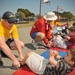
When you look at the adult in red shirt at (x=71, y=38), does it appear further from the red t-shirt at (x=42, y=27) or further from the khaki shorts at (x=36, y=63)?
the khaki shorts at (x=36, y=63)

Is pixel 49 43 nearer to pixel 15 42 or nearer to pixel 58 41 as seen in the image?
pixel 58 41

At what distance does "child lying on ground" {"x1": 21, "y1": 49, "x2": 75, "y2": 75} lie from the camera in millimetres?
2820

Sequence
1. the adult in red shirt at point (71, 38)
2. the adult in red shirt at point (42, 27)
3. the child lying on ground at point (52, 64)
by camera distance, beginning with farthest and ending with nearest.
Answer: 1. the adult in red shirt at point (42, 27)
2. the adult in red shirt at point (71, 38)
3. the child lying on ground at point (52, 64)

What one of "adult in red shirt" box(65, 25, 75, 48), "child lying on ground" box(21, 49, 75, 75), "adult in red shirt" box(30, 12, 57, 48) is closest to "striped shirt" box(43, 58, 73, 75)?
"child lying on ground" box(21, 49, 75, 75)

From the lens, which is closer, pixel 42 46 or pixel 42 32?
pixel 42 32

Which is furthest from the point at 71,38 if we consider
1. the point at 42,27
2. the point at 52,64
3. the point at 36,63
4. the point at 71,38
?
the point at 52,64

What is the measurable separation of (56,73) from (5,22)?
1.51 meters

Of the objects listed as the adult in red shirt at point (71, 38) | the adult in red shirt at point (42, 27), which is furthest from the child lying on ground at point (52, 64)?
the adult in red shirt at point (42, 27)

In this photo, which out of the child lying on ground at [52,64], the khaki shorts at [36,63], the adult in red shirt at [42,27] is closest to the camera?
the child lying on ground at [52,64]

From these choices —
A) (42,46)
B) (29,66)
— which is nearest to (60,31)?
(42,46)

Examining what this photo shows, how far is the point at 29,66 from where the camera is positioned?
10.5ft

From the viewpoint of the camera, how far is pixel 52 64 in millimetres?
2928

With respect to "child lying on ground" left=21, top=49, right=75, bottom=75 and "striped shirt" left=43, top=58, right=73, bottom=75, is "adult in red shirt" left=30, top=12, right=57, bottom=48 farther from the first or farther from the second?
"striped shirt" left=43, top=58, right=73, bottom=75

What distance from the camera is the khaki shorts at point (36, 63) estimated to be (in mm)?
3064
